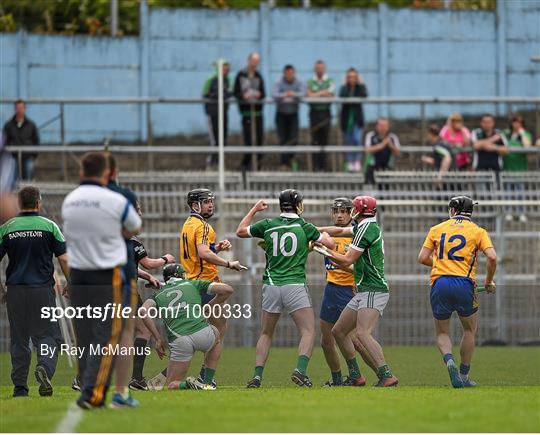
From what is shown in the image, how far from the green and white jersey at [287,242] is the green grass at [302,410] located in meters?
1.26

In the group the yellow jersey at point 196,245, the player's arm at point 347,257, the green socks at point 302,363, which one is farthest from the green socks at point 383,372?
the yellow jersey at point 196,245

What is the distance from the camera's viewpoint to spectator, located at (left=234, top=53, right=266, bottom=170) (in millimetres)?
27500

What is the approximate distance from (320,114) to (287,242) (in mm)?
12602

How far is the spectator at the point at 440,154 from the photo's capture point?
27141mm

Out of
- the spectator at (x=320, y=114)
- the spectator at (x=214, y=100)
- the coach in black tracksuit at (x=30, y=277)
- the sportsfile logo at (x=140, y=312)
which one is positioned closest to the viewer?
the sportsfile logo at (x=140, y=312)

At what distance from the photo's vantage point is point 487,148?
27328 mm

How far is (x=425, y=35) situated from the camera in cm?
3347

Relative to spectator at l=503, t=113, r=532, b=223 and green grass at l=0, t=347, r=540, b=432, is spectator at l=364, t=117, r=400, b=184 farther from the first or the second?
green grass at l=0, t=347, r=540, b=432

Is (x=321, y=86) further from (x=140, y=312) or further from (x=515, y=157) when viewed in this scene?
(x=140, y=312)

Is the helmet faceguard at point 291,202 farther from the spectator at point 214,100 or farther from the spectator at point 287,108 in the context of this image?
the spectator at point 287,108

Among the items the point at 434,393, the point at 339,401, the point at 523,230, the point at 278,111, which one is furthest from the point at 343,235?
the point at 278,111

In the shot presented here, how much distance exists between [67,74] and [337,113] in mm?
6835

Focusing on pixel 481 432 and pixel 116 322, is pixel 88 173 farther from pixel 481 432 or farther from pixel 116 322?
pixel 481 432

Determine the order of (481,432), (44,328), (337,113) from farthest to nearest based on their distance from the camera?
1. (337,113)
2. (44,328)
3. (481,432)
